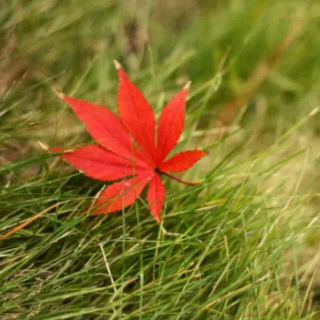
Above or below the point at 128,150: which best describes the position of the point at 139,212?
below

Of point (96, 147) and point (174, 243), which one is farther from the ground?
point (96, 147)

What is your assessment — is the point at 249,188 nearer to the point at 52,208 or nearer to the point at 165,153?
the point at 165,153

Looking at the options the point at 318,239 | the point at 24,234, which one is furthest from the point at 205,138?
the point at 24,234
